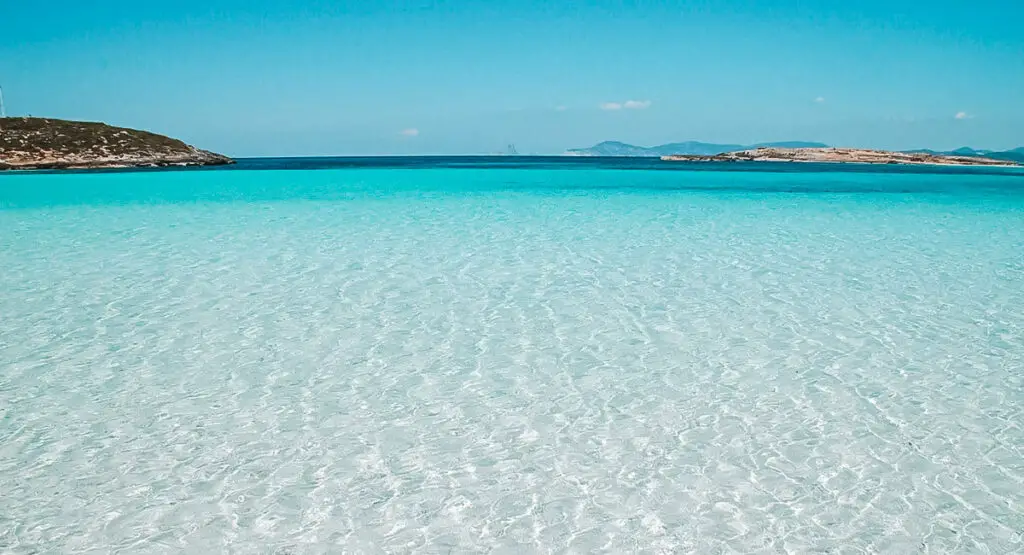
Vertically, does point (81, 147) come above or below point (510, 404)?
above

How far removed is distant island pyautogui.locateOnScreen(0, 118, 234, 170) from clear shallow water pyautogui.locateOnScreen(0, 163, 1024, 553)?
54.4 m

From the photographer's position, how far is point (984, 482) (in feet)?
14.2

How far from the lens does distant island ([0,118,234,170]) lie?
189 ft

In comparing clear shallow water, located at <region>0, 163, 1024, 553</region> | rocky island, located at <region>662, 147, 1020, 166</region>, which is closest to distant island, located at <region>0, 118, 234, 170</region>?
clear shallow water, located at <region>0, 163, 1024, 553</region>

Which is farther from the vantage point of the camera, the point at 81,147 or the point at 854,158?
the point at 854,158

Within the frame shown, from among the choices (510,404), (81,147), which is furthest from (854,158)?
(510,404)

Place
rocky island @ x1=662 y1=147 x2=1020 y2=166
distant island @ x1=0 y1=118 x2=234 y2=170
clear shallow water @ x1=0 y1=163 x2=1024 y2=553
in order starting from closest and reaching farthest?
1. clear shallow water @ x1=0 y1=163 x2=1024 y2=553
2. distant island @ x1=0 y1=118 x2=234 y2=170
3. rocky island @ x1=662 y1=147 x2=1020 y2=166

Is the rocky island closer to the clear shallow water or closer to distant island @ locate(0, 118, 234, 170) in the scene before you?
distant island @ locate(0, 118, 234, 170)

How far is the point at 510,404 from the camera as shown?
18.4 feet

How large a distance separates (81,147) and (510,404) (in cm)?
6818

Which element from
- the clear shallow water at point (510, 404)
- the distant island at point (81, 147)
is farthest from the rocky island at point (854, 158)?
the clear shallow water at point (510, 404)

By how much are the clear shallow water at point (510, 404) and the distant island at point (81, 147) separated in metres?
54.4

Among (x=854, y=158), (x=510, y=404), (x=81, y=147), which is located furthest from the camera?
(x=854, y=158)

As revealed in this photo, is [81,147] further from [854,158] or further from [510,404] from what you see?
[854,158]
